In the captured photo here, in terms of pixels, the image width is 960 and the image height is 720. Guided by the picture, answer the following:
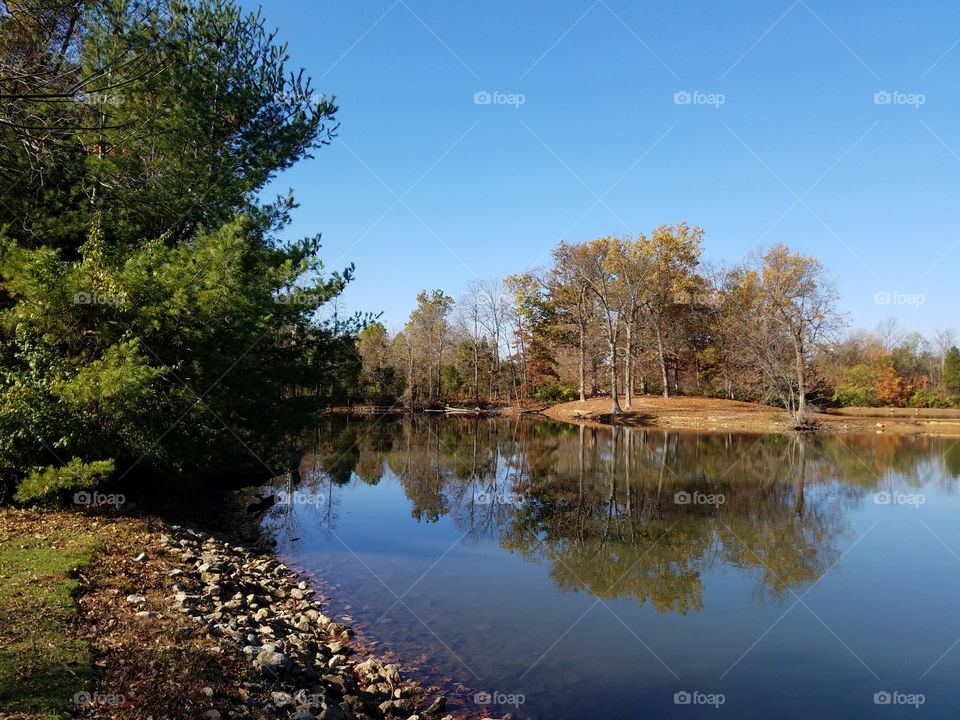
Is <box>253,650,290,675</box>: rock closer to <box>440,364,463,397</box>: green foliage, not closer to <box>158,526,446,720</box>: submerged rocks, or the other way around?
<box>158,526,446,720</box>: submerged rocks

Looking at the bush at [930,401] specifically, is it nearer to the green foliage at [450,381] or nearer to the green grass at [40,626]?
the green foliage at [450,381]

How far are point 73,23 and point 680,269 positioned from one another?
49.6 meters

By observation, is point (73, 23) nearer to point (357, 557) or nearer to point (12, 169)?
point (12, 169)

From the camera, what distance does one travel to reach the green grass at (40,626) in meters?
4.66

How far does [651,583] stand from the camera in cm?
1071

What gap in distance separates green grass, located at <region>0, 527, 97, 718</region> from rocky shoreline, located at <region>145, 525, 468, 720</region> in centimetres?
82

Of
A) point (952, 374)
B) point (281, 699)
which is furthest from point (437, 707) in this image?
point (952, 374)

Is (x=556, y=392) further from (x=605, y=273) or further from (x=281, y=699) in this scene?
(x=281, y=699)

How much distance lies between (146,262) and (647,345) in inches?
1880

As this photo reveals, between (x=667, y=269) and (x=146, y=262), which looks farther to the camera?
(x=667, y=269)

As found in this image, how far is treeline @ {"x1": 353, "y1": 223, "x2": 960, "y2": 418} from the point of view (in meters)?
45.8

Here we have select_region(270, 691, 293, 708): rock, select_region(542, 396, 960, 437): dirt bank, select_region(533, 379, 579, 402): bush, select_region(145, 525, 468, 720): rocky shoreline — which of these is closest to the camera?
select_region(270, 691, 293, 708): rock

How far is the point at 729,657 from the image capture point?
8055 mm

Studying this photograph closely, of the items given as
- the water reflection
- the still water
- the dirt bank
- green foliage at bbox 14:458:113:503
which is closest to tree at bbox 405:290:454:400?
the dirt bank
